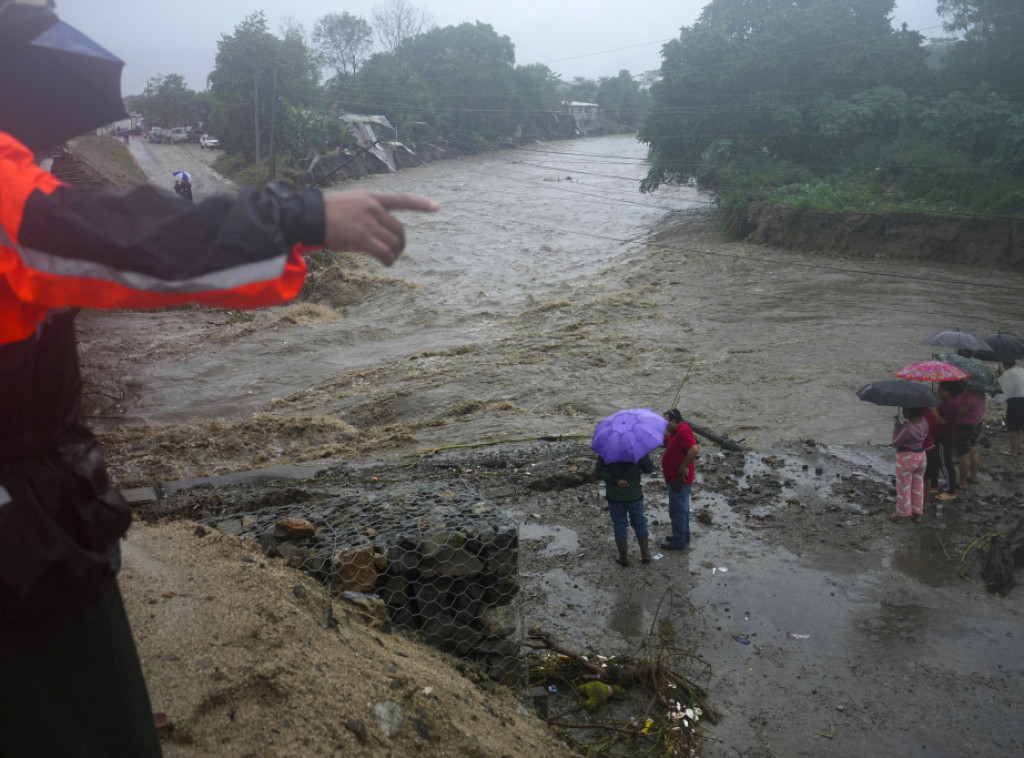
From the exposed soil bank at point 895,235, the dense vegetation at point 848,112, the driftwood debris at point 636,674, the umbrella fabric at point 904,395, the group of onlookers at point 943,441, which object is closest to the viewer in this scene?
the driftwood debris at point 636,674

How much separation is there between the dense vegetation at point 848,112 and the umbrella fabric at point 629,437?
18.0m

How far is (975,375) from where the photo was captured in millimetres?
8320

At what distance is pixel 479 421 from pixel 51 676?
36.2 ft

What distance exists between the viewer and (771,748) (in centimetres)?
486

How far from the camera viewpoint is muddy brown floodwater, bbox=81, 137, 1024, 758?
5695mm

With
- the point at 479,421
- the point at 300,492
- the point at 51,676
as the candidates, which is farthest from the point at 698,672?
the point at 479,421

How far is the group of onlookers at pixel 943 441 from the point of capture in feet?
26.1

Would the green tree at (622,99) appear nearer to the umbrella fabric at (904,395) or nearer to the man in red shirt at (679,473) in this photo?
the umbrella fabric at (904,395)

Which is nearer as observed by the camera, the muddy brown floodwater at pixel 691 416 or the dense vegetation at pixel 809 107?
the muddy brown floodwater at pixel 691 416

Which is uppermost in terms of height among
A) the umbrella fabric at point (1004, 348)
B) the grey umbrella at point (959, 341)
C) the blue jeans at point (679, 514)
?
the grey umbrella at point (959, 341)

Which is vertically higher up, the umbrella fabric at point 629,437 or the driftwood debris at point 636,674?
the umbrella fabric at point 629,437

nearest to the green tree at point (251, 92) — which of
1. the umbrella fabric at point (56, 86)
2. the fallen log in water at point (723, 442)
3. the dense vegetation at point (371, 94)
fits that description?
the dense vegetation at point (371, 94)

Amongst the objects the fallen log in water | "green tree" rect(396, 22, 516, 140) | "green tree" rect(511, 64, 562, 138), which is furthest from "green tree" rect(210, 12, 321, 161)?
the fallen log in water

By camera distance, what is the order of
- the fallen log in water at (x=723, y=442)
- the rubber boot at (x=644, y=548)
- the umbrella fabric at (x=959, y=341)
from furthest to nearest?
the fallen log in water at (x=723, y=442) → the umbrella fabric at (x=959, y=341) → the rubber boot at (x=644, y=548)
